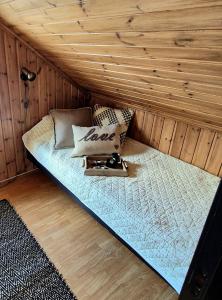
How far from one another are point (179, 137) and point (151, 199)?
0.84m

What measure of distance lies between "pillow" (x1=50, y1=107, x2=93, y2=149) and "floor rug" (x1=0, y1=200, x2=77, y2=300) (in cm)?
88

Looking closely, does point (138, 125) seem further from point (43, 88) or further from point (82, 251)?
point (82, 251)

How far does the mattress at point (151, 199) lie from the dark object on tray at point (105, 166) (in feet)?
0.16

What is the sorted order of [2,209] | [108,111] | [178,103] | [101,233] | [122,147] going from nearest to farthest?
[178,103], [101,233], [2,209], [122,147], [108,111]

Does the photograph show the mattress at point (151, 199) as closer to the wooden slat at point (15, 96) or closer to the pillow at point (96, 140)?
the pillow at point (96, 140)

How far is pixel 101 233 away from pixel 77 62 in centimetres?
155

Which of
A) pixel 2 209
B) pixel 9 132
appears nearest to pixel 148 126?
pixel 9 132

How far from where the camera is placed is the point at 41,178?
262cm

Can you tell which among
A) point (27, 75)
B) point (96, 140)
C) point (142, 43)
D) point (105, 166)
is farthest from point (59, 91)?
point (142, 43)

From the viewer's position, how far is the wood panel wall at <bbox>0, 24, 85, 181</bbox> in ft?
6.95

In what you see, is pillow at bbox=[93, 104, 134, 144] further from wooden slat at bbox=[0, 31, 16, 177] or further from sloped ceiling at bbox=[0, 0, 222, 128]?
wooden slat at bbox=[0, 31, 16, 177]

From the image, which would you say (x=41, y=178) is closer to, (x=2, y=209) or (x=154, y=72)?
(x=2, y=209)

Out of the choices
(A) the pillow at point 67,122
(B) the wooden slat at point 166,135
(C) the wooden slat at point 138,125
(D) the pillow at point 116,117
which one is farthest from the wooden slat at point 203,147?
(A) the pillow at point 67,122

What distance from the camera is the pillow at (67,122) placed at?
7.38ft
